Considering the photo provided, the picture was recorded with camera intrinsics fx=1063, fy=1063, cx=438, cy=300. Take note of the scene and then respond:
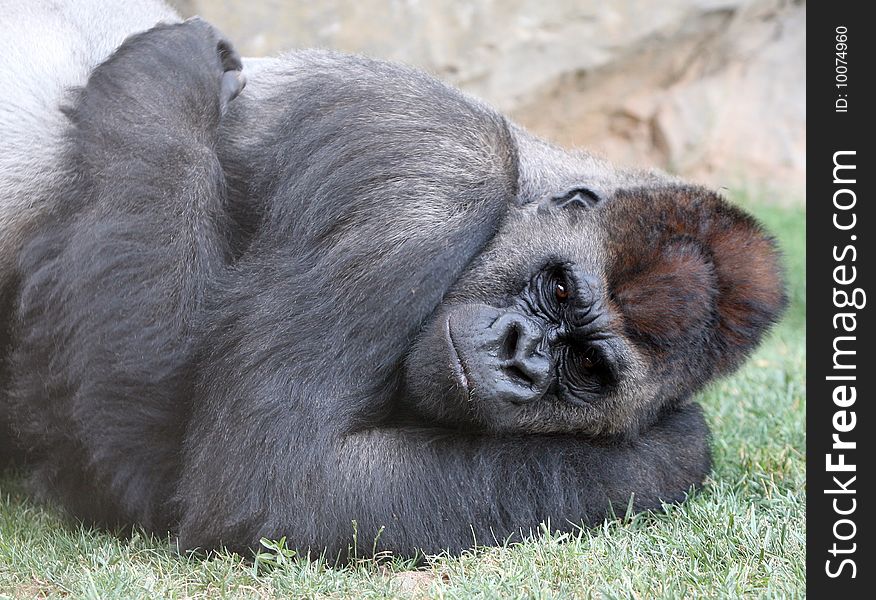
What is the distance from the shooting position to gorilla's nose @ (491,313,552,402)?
3387 mm

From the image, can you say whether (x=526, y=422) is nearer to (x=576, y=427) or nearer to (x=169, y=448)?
(x=576, y=427)

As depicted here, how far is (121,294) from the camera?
3.41 meters

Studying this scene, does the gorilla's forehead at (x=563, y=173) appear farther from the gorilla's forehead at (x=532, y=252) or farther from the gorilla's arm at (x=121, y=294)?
the gorilla's arm at (x=121, y=294)

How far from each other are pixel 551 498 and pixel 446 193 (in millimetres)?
1078

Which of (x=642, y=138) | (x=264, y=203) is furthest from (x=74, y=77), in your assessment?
(x=642, y=138)

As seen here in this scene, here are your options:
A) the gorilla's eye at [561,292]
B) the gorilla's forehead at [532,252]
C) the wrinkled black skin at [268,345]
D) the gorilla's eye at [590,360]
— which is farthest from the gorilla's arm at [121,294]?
the gorilla's eye at [590,360]

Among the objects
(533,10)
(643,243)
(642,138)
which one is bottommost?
(643,243)

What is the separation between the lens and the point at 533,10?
888 centimetres

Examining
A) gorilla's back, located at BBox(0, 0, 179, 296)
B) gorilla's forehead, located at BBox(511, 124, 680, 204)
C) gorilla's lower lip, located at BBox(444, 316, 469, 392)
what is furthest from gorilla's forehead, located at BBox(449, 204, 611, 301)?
gorilla's back, located at BBox(0, 0, 179, 296)

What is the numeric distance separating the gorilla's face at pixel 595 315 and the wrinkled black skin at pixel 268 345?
108 millimetres

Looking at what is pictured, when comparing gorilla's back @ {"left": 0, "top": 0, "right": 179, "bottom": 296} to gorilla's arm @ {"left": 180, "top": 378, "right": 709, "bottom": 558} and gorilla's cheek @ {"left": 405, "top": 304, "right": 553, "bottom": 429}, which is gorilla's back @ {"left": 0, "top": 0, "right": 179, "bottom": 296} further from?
gorilla's cheek @ {"left": 405, "top": 304, "right": 553, "bottom": 429}

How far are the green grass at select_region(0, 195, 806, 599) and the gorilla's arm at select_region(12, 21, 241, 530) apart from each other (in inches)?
9.3

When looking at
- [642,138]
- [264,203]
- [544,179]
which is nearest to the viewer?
[264,203]

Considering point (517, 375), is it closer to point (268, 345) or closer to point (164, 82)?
point (268, 345)
